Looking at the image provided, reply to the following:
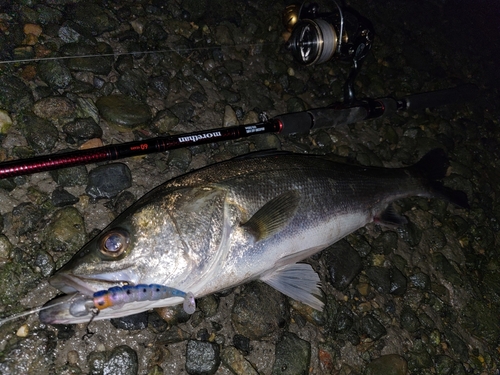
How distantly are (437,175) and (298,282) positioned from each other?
2.08 meters

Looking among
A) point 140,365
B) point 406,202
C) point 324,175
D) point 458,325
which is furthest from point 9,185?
point 458,325

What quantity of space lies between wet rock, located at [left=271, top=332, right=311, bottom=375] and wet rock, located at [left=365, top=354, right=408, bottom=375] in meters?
0.61

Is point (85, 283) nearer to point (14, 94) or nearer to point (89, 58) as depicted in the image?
point (14, 94)

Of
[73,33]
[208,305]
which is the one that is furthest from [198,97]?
[208,305]

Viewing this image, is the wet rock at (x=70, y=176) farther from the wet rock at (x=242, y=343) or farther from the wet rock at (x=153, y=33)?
the wet rock at (x=242, y=343)

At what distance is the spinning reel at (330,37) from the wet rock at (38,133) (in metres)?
2.56

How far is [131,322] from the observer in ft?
7.98

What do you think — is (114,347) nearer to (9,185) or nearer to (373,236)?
(9,185)

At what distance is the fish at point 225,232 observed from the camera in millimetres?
2061

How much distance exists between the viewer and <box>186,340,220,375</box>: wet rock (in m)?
2.49

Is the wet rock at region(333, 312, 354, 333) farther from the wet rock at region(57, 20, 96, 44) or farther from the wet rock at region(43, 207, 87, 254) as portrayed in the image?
the wet rock at region(57, 20, 96, 44)

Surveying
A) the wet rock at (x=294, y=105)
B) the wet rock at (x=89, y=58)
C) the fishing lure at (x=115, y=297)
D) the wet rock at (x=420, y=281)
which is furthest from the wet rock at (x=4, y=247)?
the wet rock at (x=420, y=281)

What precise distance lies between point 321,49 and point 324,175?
4.88 ft

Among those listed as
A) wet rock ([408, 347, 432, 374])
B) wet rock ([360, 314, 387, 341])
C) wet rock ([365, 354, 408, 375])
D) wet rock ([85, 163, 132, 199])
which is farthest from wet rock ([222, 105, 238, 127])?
wet rock ([408, 347, 432, 374])
